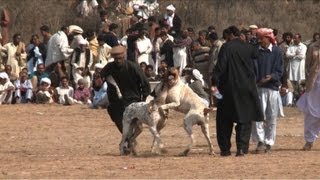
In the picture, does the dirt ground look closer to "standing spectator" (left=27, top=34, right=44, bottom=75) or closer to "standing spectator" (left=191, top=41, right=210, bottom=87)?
"standing spectator" (left=191, top=41, right=210, bottom=87)

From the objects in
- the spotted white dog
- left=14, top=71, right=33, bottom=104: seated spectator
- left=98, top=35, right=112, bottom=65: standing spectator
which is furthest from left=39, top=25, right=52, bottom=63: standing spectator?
the spotted white dog

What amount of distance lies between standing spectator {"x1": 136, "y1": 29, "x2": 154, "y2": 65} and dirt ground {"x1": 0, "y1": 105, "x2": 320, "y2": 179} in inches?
138

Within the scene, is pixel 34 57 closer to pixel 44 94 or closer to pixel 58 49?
pixel 58 49

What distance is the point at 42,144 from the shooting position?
18141 mm

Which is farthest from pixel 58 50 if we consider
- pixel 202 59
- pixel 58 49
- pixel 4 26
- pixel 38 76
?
pixel 202 59

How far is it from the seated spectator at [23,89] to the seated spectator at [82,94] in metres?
1.08

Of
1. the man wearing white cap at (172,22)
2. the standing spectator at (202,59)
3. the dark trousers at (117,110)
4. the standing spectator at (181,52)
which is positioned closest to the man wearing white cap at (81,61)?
the standing spectator at (181,52)

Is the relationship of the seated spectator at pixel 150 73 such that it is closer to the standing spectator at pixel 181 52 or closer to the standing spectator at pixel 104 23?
the standing spectator at pixel 181 52

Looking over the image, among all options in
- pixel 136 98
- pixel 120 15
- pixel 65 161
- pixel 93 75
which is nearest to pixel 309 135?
pixel 136 98

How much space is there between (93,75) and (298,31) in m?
9.45

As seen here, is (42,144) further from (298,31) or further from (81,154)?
(298,31)

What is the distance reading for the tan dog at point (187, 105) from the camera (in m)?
15.7

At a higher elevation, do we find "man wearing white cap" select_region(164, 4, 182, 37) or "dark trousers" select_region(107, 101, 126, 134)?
"dark trousers" select_region(107, 101, 126, 134)

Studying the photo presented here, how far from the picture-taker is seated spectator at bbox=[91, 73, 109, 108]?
2444cm
